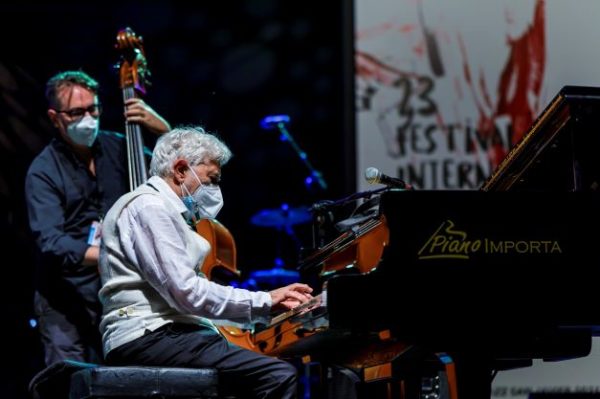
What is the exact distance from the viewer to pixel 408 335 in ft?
9.70

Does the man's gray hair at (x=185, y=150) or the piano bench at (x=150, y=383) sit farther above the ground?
the man's gray hair at (x=185, y=150)

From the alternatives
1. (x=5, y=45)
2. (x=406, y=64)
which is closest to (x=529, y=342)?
(x=406, y=64)

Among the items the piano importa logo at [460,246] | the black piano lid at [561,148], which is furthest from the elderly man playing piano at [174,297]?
the black piano lid at [561,148]

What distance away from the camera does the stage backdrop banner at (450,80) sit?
18.9 feet

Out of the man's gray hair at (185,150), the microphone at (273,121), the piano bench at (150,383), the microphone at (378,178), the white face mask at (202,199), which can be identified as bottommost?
the piano bench at (150,383)

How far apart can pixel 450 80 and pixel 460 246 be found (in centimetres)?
292

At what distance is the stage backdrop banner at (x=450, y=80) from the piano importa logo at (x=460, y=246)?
8.94 ft

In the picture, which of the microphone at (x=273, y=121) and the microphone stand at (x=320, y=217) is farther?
the microphone at (x=273, y=121)

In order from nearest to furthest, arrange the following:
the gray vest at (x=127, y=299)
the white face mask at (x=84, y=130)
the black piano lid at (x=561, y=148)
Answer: the black piano lid at (x=561, y=148) < the gray vest at (x=127, y=299) < the white face mask at (x=84, y=130)

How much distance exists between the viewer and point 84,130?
434 cm

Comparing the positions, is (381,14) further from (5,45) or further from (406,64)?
(5,45)

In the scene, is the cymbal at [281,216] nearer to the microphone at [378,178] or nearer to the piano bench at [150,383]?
the microphone at [378,178]

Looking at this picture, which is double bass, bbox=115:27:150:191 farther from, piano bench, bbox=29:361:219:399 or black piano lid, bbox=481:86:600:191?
black piano lid, bbox=481:86:600:191

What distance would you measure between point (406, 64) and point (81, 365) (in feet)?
9.86
